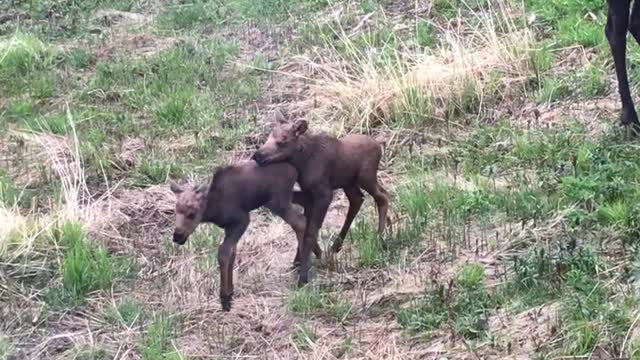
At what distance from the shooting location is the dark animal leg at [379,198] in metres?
7.07

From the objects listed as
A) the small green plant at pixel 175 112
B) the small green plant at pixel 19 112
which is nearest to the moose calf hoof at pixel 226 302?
the small green plant at pixel 175 112

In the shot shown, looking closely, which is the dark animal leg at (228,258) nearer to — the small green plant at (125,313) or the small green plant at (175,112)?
the small green plant at (125,313)

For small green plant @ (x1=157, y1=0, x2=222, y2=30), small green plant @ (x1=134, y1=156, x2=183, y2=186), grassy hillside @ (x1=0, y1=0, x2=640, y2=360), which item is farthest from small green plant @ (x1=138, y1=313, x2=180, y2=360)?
small green plant @ (x1=157, y1=0, x2=222, y2=30)

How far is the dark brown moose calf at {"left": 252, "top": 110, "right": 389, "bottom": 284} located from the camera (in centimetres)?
668

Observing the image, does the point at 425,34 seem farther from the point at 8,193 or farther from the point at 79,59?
the point at 8,193

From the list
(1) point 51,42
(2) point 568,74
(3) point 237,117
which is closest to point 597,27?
(2) point 568,74

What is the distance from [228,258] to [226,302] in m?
0.26

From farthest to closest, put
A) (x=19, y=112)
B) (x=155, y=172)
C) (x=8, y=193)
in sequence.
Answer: (x=19, y=112) → (x=155, y=172) → (x=8, y=193)

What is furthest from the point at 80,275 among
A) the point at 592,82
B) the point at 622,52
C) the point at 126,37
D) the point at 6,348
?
the point at 126,37

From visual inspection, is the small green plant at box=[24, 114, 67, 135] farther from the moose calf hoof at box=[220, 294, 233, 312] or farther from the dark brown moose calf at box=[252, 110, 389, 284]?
the moose calf hoof at box=[220, 294, 233, 312]

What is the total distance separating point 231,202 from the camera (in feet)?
21.2

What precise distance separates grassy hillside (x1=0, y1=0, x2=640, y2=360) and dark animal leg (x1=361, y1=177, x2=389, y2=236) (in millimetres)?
85

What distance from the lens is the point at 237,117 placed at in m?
9.74

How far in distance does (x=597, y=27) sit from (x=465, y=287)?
175 inches
